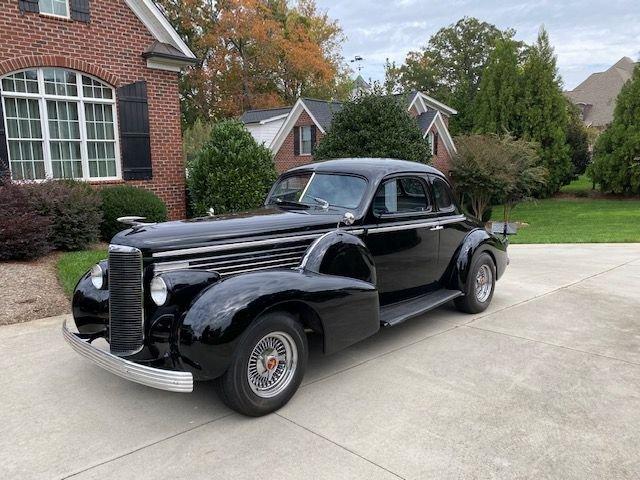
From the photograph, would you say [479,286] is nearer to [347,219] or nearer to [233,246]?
[347,219]

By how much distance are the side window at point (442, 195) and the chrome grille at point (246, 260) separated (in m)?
2.04

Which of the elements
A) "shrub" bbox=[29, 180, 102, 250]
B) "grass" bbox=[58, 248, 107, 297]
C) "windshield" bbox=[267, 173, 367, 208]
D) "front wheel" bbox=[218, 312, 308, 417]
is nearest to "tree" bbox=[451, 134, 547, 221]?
"shrub" bbox=[29, 180, 102, 250]

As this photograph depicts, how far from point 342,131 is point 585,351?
9465mm

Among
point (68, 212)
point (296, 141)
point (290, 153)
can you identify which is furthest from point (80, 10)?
point (296, 141)

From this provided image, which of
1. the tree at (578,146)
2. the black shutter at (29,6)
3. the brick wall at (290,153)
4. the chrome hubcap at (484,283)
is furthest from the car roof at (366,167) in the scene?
the tree at (578,146)

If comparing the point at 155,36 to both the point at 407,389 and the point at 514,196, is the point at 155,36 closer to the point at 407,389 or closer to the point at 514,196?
the point at 407,389

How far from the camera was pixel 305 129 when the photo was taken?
2741 centimetres

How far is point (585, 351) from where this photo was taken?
15.5 feet

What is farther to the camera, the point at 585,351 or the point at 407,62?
the point at 407,62

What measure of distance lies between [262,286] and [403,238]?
2028mm

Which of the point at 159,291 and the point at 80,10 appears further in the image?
the point at 80,10

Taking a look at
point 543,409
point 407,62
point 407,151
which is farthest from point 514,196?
point 407,62

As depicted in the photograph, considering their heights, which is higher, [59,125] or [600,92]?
[600,92]

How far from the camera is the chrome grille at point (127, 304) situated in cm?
356
